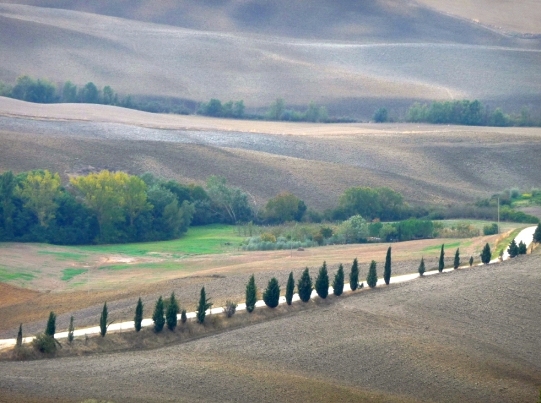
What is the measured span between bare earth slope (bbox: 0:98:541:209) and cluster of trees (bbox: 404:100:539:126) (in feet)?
19.1

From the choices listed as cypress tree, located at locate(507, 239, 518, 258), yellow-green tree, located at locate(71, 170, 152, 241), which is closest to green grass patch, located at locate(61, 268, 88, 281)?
yellow-green tree, located at locate(71, 170, 152, 241)

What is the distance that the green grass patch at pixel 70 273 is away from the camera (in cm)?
5112

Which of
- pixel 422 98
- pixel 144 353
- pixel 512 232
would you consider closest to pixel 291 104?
pixel 422 98

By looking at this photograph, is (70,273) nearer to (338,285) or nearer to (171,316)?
(338,285)

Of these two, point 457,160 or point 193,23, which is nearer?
point 457,160

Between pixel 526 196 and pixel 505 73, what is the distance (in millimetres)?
64710

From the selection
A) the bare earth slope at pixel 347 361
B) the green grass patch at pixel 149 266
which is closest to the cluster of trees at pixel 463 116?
the green grass patch at pixel 149 266

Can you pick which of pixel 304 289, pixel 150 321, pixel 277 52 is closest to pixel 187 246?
pixel 304 289

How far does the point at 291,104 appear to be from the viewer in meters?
128

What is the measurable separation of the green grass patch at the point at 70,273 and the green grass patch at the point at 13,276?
4.32 feet

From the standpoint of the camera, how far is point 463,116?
112812 mm

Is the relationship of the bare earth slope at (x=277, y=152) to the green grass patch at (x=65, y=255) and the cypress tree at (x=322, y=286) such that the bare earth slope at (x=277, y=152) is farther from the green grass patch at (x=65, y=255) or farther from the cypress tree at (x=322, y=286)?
the cypress tree at (x=322, y=286)

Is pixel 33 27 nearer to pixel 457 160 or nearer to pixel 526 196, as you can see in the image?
pixel 457 160

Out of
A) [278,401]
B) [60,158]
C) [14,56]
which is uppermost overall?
[14,56]
